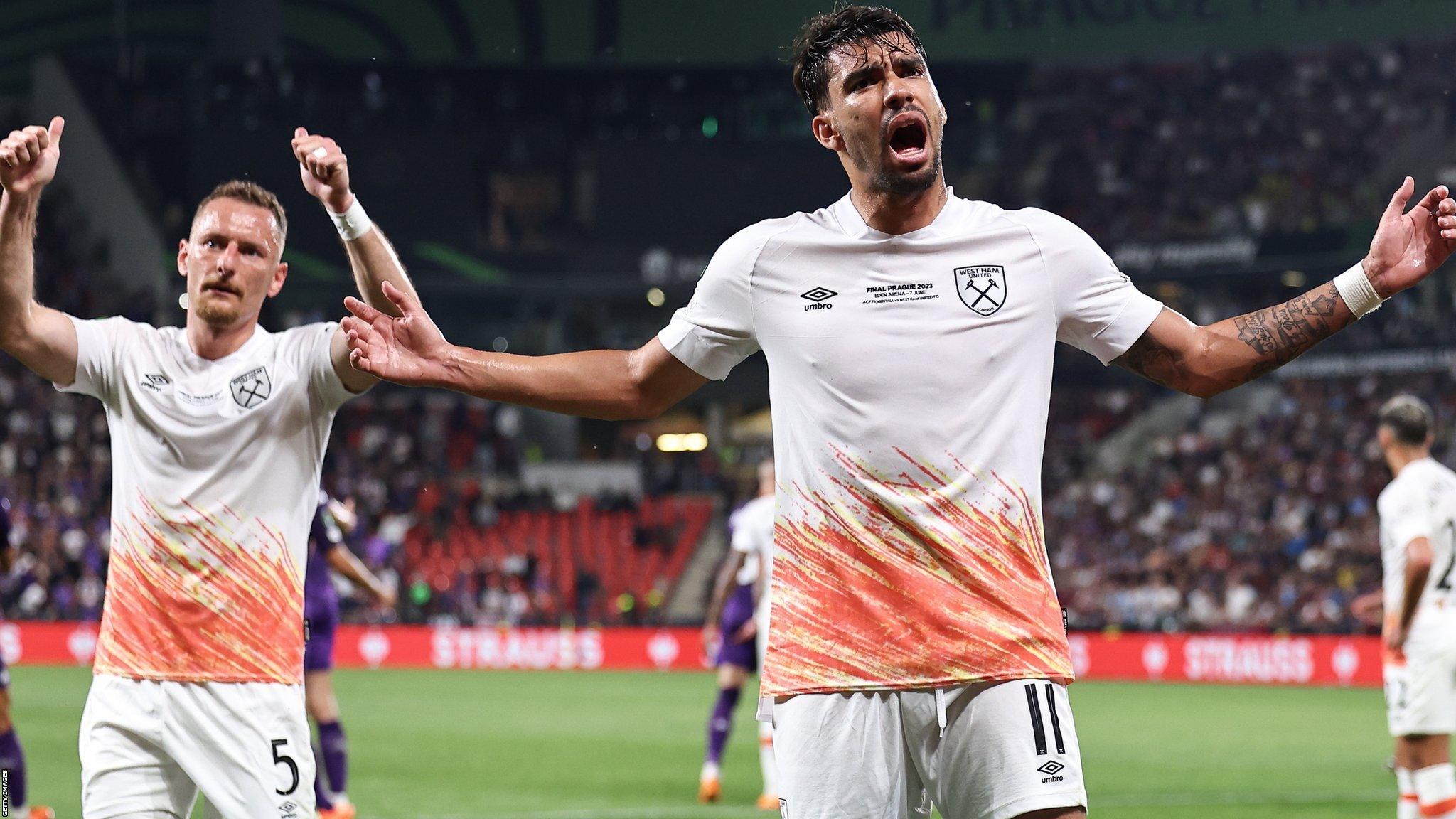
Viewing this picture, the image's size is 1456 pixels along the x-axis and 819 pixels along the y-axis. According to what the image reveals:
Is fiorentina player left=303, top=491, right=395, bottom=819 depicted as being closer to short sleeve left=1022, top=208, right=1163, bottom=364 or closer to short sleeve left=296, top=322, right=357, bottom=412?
short sleeve left=296, top=322, right=357, bottom=412

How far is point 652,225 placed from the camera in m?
34.7

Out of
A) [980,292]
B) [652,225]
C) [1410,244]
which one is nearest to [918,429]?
[980,292]

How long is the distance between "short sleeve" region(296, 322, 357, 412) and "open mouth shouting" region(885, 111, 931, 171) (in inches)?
81.6

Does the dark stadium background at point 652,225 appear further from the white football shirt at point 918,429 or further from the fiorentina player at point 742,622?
the white football shirt at point 918,429

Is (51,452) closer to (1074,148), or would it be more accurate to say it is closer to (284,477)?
(1074,148)

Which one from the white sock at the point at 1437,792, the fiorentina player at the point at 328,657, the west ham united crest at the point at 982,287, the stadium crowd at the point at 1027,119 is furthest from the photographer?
the stadium crowd at the point at 1027,119

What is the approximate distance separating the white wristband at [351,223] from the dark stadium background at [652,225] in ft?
68.3

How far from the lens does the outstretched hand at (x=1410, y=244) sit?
3.44 meters

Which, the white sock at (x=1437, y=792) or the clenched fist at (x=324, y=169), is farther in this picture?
the white sock at (x=1437, y=792)

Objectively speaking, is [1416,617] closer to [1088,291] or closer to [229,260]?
[1088,291]

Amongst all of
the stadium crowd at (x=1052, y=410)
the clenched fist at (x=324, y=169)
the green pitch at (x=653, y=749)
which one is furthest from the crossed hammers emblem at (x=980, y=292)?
the stadium crowd at (x=1052, y=410)

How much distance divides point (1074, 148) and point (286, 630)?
102ft

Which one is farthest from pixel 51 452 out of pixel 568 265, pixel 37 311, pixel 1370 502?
pixel 37 311

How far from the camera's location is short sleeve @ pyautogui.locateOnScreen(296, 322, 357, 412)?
481cm
